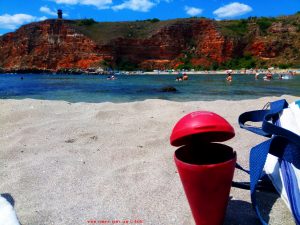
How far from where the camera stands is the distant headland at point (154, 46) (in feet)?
247

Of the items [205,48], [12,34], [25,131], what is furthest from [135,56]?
[25,131]

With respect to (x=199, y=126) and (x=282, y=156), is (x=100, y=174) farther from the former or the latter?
(x=282, y=156)

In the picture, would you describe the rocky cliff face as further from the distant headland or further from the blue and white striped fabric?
the blue and white striped fabric

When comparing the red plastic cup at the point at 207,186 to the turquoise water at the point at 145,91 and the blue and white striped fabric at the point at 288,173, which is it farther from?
the turquoise water at the point at 145,91

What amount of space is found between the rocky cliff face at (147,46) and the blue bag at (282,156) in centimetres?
7407

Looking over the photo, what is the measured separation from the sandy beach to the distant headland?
70.1 metres

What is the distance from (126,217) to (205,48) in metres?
79.1

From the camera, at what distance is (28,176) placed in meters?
3.13

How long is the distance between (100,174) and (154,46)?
77.0 m

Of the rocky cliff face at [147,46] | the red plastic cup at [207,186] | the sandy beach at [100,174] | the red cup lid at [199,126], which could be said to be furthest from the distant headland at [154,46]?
the red plastic cup at [207,186]

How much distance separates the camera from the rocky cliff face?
76500 millimetres

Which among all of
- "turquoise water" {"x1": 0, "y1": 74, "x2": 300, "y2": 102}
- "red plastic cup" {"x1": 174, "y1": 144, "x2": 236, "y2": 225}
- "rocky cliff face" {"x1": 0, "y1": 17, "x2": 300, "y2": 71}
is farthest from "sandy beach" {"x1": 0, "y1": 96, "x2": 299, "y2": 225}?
"rocky cliff face" {"x1": 0, "y1": 17, "x2": 300, "y2": 71}

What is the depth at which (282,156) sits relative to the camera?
209 cm

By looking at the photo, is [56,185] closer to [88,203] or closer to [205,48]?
[88,203]
